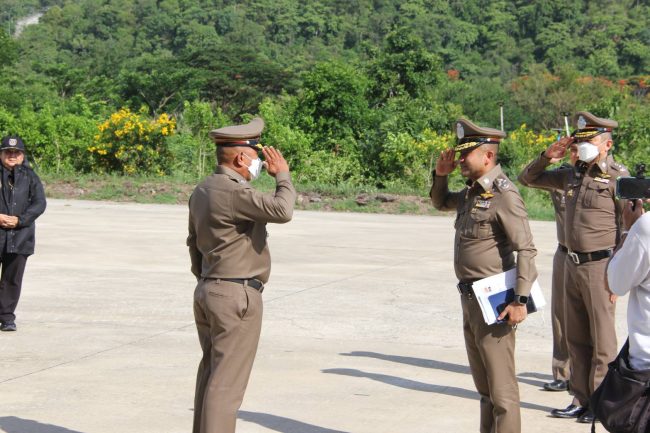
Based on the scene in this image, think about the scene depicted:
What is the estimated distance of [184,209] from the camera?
23.0 m

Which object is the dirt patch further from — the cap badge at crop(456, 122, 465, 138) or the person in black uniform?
the cap badge at crop(456, 122, 465, 138)

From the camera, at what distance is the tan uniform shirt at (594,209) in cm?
718

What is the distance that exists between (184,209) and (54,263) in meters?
8.62

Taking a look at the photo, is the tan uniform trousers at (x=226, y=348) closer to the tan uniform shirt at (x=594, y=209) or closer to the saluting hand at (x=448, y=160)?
the saluting hand at (x=448, y=160)

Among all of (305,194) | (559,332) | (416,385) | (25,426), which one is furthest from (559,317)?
(305,194)

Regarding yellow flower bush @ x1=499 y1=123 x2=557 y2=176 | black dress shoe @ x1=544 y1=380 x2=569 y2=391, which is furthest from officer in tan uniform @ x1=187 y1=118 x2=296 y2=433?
yellow flower bush @ x1=499 y1=123 x2=557 y2=176

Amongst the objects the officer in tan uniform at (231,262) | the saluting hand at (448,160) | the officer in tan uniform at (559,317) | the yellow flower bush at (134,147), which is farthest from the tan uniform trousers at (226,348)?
the yellow flower bush at (134,147)

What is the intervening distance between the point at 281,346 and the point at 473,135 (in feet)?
12.7

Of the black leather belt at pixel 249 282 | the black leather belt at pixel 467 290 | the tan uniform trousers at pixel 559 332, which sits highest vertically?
the black leather belt at pixel 249 282

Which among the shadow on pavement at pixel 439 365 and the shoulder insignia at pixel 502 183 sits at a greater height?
the shoulder insignia at pixel 502 183

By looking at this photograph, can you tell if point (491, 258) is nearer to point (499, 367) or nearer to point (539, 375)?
point (499, 367)

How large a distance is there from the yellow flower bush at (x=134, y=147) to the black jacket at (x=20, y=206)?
18431 mm

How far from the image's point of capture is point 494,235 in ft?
19.8

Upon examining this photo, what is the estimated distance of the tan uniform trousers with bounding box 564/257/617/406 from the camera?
7.02 meters
